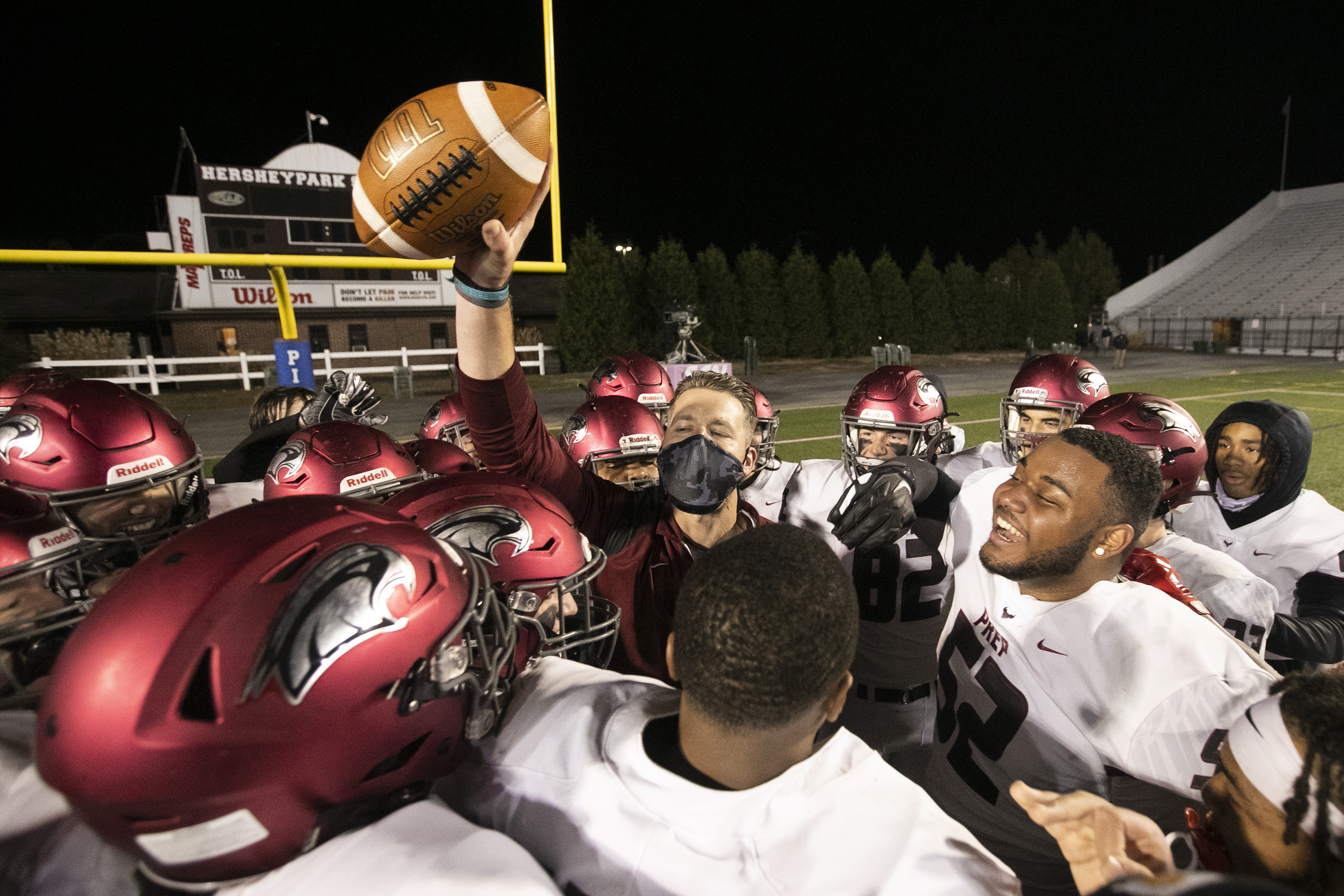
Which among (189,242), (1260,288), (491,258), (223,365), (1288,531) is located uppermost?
(189,242)

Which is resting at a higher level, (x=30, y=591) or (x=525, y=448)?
(x=525, y=448)

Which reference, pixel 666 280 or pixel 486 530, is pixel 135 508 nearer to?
pixel 486 530

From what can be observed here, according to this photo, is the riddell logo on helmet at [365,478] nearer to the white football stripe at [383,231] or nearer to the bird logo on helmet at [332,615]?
the white football stripe at [383,231]

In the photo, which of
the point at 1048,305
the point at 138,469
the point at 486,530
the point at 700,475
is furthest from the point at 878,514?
the point at 1048,305

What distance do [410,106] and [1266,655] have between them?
159 inches

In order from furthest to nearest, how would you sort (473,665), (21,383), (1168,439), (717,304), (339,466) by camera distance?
1. (717,304)
2. (21,383)
3. (1168,439)
4. (339,466)
5. (473,665)

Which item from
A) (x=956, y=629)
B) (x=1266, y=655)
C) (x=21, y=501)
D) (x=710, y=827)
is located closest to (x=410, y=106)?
(x=21, y=501)

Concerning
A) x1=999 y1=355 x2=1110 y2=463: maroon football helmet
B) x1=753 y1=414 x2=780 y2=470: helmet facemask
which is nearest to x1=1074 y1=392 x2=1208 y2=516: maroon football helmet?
x1=999 y1=355 x2=1110 y2=463: maroon football helmet

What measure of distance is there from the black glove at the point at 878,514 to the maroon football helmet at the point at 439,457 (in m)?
2.17

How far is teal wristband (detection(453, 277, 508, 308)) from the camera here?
2316mm

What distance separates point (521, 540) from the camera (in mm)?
2170

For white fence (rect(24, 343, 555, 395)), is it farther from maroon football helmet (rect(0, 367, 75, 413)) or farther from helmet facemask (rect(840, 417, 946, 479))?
helmet facemask (rect(840, 417, 946, 479))

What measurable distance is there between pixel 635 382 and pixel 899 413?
252 centimetres

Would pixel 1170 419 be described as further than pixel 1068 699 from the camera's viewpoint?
Yes
